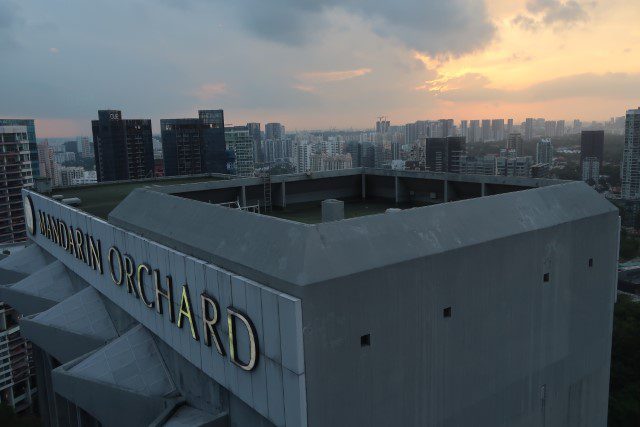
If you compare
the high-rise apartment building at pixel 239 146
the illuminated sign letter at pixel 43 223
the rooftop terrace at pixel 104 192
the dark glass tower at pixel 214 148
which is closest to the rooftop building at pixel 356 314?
the rooftop terrace at pixel 104 192

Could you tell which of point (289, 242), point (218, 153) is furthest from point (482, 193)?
point (218, 153)

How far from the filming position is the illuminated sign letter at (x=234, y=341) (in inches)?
441

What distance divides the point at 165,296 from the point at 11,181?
83200mm

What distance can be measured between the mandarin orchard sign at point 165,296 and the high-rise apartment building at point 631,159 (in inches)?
5773

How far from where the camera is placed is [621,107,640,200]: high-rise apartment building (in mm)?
137000

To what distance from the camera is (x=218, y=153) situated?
13738cm

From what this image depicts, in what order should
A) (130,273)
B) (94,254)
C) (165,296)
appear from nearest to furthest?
(165,296), (130,273), (94,254)

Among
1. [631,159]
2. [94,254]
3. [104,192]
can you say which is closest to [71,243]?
[94,254]

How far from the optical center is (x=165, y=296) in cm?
1505

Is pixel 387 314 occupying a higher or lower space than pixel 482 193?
lower

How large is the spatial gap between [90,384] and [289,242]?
33.2 feet

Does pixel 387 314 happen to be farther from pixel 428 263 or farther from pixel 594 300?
pixel 594 300

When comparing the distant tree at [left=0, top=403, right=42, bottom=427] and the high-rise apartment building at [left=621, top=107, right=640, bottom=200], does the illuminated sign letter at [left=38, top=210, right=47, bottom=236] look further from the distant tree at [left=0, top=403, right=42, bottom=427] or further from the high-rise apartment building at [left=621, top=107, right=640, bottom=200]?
the high-rise apartment building at [left=621, top=107, right=640, bottom=200]

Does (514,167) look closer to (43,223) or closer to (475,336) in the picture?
(43,223)
